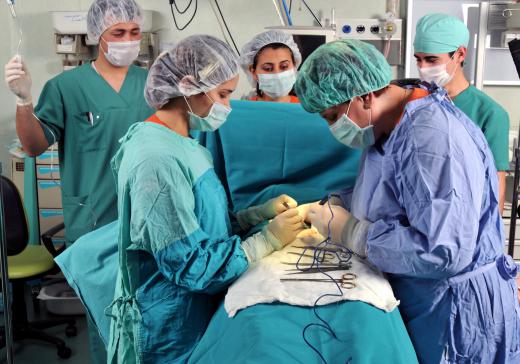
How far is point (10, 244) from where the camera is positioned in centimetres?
265

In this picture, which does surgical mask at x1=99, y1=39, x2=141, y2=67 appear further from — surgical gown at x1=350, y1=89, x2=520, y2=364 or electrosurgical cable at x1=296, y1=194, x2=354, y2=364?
surgical gown at x1=350, y1=89, x2=520, y2=364

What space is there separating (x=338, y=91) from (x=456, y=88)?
1.15 meters

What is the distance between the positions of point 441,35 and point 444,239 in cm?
141

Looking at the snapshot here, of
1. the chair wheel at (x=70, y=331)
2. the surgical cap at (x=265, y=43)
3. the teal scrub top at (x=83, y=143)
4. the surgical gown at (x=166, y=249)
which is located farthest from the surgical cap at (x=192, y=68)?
the chair wheel at (x=70, y=331)

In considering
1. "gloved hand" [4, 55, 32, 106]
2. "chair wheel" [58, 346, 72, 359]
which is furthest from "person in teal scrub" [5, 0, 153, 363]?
"chair wheel" [58, 346, 72, 359]

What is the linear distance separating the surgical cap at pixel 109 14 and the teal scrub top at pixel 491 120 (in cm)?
131

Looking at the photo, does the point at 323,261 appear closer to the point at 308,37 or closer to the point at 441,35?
the point at 441,35

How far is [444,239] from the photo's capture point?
1.07 meters

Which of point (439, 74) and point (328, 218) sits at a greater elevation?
point (439, 74)

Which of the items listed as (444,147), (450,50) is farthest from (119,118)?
(444,147)

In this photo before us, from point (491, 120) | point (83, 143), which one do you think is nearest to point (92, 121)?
point (83, 143)

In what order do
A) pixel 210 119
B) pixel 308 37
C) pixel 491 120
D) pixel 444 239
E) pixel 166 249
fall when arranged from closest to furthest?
pixel 444 239 → pixel 166 249 → pixel 210 119 → pixel 491 120 → pixel 308 37

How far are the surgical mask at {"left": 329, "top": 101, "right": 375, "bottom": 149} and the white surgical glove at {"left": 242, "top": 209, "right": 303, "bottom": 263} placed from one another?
0.69 feet

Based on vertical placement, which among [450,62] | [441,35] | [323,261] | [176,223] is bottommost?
[323,261]
